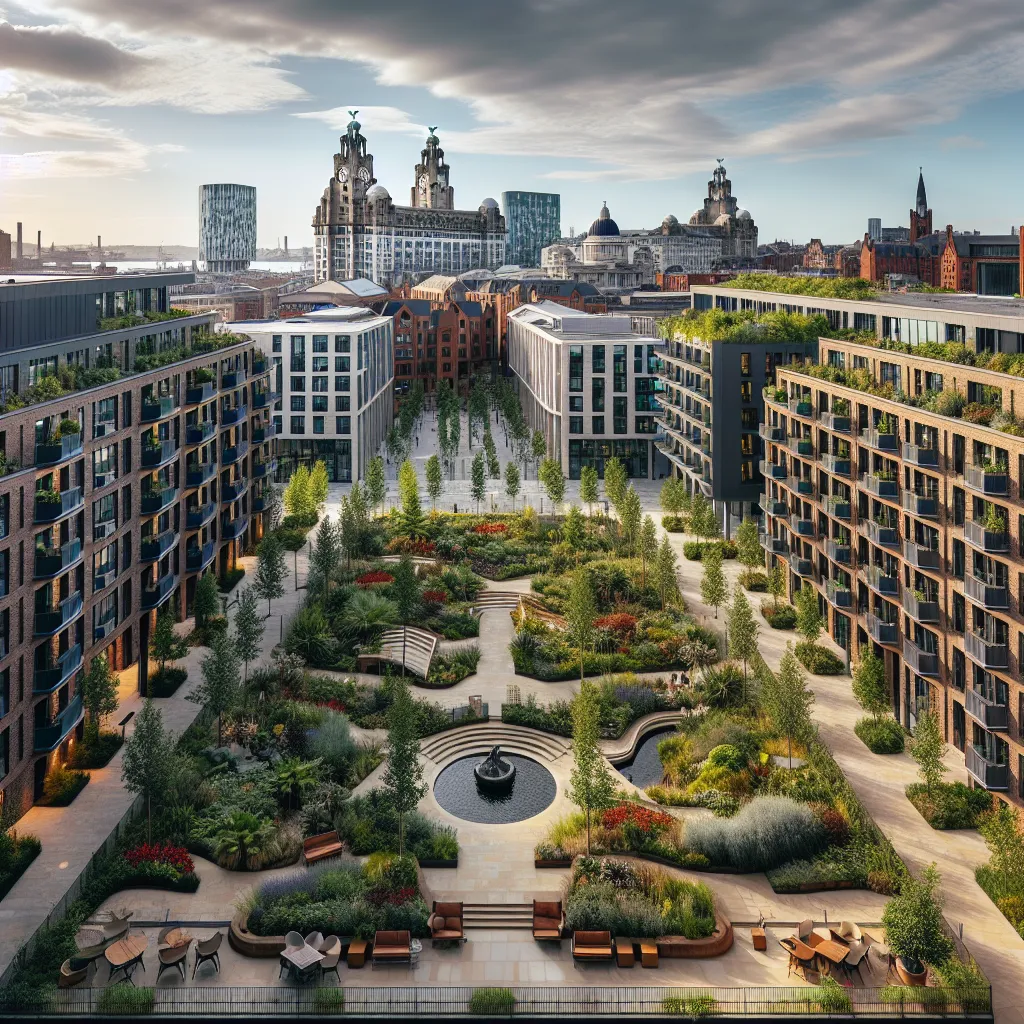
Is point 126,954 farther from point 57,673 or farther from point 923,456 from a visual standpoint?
point 923,456

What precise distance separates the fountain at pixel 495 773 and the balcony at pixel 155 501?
19.2m

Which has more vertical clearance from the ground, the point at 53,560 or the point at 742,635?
the point at 53,560

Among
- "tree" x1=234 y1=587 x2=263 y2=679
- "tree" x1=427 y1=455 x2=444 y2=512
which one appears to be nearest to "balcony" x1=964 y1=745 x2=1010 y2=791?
"tree" x1=234 y1=587 x2=263 y2=679

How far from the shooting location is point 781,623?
5156cm

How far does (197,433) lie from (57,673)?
2042cm

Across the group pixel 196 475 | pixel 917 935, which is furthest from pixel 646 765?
pixel 196 475

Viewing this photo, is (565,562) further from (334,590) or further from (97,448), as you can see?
(97,448)

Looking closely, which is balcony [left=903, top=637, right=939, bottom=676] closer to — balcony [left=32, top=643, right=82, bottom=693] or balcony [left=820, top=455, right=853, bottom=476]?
balcony [left=820, top=455, right=853, bottom=476]

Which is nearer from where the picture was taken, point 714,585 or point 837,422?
point 837,422

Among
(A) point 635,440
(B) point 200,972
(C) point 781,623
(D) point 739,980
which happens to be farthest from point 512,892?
(A) point 635,440

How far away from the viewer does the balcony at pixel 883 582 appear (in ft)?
128

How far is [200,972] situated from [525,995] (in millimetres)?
8091

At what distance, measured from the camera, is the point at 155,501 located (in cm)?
4450

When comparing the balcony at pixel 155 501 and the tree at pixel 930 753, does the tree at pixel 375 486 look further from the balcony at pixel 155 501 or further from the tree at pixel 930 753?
the tree at pixel 930 753
